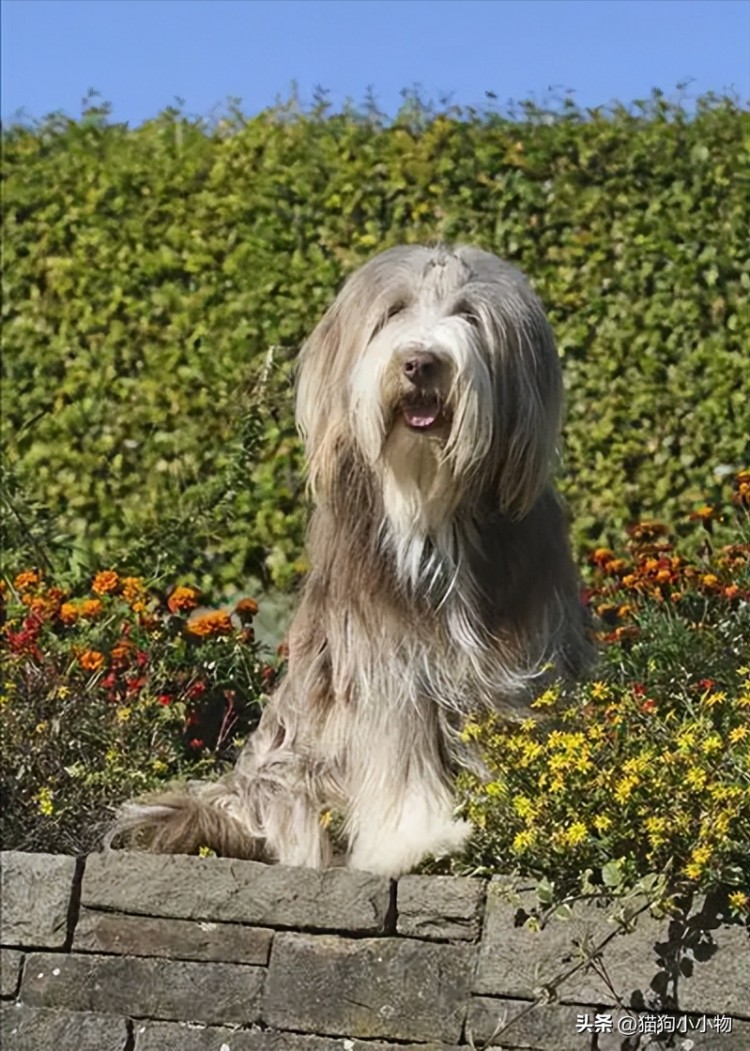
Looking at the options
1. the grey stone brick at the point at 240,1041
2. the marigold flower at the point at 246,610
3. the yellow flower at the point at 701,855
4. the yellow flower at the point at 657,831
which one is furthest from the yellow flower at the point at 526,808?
the marigold flower at the point at 246,610

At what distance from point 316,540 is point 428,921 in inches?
39.6

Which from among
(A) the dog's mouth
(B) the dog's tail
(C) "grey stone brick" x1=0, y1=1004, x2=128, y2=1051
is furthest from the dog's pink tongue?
(C) "grey stone brick" x1=0, y1=1004, x2=128, y2=1051

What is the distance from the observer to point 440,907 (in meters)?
4.10

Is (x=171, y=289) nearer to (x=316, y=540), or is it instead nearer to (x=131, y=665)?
(x=131, y=665)

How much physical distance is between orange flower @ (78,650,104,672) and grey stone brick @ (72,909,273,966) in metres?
0.94

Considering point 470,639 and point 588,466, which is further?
point 588,466

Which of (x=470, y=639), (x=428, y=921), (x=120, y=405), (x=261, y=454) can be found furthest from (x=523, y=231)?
(x=428, y=921)

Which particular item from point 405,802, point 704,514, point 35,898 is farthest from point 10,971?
point 704,514

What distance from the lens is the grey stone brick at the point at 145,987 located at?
4.25m

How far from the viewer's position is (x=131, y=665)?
5.47 m

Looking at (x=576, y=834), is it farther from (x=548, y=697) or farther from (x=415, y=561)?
(x=415, y=561)

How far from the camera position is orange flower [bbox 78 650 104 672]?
5.23m

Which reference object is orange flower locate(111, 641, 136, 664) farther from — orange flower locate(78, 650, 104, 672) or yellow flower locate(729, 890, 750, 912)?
yellow flower locate(729, 890, 750, 912)

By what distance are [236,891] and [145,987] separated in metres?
0.34
